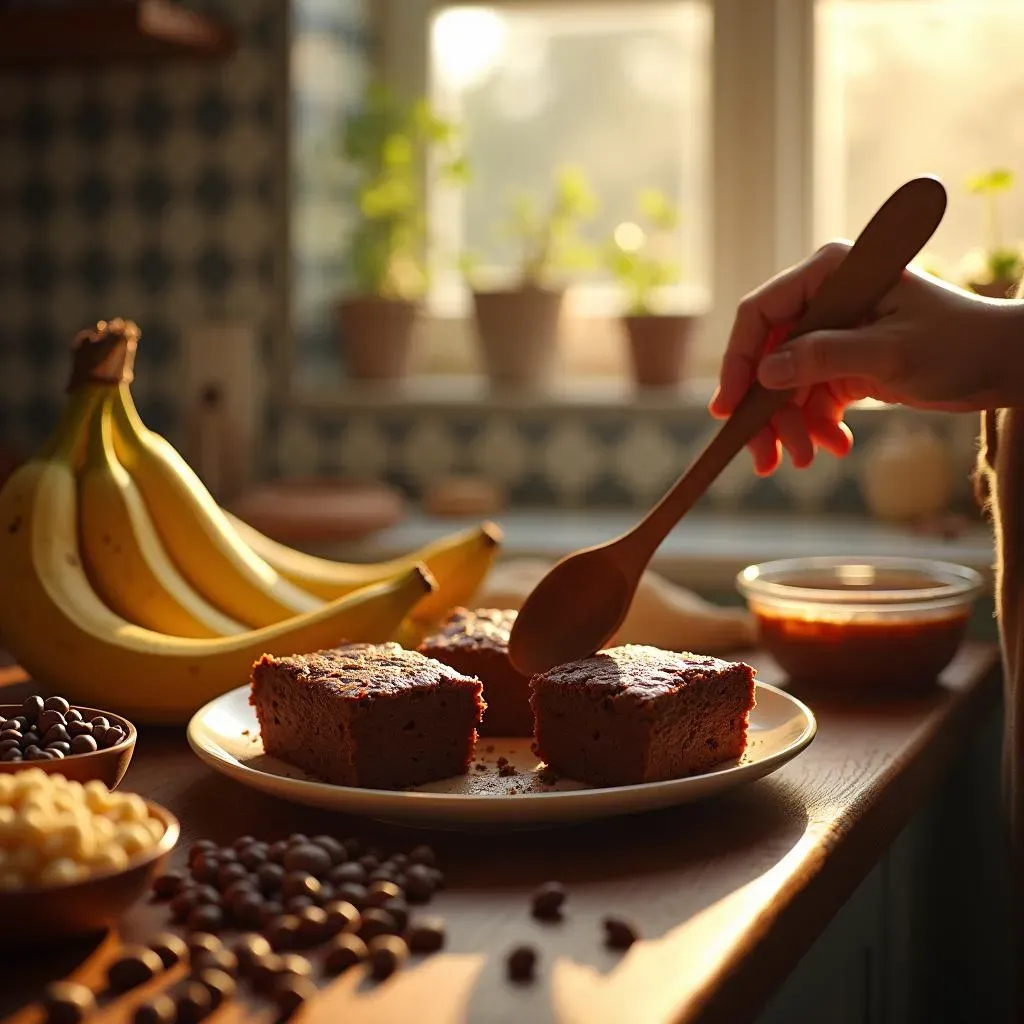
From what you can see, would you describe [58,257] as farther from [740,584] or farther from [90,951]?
[90,951]

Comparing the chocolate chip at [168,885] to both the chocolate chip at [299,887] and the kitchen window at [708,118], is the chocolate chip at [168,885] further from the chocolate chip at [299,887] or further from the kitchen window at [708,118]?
the kitchen window at [708,118]

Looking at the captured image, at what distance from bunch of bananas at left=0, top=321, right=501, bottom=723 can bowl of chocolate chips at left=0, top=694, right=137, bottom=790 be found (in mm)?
178

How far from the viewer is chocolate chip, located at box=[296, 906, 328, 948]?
79cm

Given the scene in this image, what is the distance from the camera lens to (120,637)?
1.23 m

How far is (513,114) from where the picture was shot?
3.06 meters

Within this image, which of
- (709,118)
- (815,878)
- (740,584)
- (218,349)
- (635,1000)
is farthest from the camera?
(709,118)

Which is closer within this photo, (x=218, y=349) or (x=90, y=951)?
(x=90, y=951)

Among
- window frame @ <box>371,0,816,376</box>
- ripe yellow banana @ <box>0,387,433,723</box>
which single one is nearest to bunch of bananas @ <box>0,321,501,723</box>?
ripe yellow banana @ <box>0,387,433,723</box>

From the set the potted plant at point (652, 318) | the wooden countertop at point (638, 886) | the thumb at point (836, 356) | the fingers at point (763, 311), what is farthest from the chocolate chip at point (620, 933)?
the potted plant at point (652, 318)

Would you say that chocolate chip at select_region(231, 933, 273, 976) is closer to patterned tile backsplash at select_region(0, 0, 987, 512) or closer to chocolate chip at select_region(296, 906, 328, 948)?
chocolate chip at select_region(296, 906, 328, 948)

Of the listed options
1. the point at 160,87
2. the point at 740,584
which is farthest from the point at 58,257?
the point at 740,584

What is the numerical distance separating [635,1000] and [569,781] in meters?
0.34

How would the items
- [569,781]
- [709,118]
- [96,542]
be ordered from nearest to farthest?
[569,781] → [96,542] → [709,118]

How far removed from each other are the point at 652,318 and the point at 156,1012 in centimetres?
220
